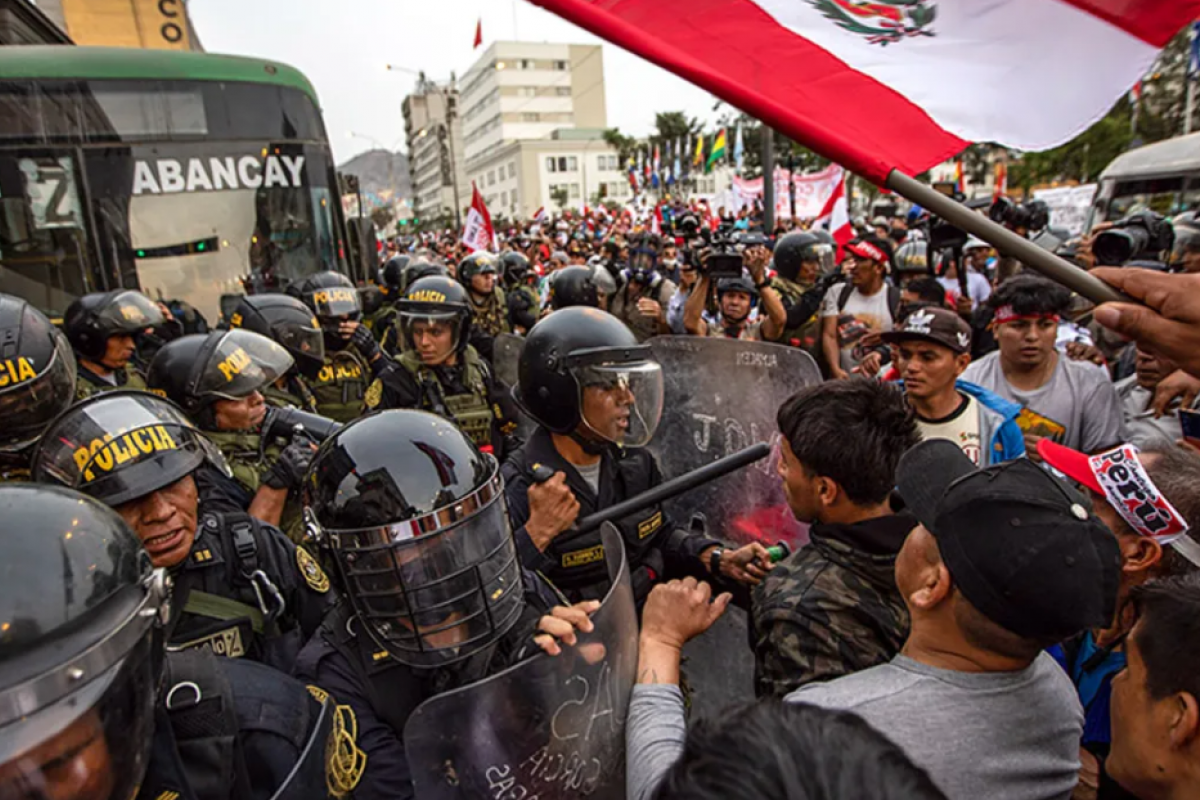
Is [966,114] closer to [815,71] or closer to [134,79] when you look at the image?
[815,71]

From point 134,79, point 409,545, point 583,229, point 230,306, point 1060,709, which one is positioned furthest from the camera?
point 583,229

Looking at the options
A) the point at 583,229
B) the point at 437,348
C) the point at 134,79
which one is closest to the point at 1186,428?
the point at 437,348

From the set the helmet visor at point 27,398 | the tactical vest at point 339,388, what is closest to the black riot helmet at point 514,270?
the tactical vest at point 339,388

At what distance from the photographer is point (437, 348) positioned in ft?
14.0

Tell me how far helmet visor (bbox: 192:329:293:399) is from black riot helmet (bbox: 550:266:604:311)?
263cm

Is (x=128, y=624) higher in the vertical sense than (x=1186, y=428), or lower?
higher

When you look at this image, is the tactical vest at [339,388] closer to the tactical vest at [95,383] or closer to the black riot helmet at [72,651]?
the tactical vest at [95,383]

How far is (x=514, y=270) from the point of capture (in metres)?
8.59

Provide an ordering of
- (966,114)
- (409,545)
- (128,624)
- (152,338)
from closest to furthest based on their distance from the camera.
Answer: (128,624), (409,545), (966,114), (152,338)

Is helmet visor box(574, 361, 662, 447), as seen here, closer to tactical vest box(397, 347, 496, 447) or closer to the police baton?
the police baton

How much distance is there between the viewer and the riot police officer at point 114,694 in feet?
3.10

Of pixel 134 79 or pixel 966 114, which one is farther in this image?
pixel 134 79

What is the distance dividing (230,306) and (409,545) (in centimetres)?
633

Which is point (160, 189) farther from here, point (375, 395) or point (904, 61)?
point (904, 61)
